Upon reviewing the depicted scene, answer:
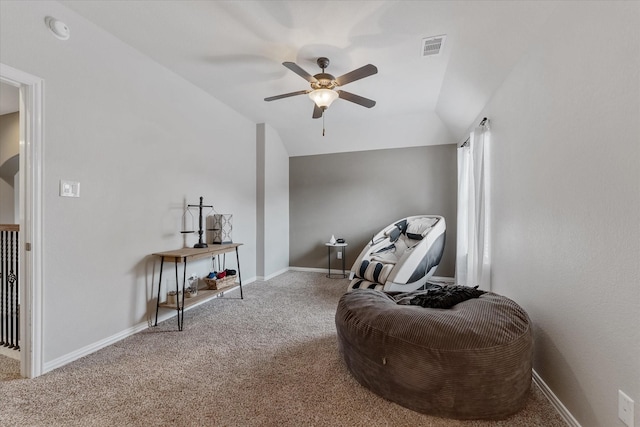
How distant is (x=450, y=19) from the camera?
2.12 metres

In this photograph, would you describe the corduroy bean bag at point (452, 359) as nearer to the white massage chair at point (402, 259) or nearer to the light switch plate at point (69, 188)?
the white massage chair at point (402, 259)

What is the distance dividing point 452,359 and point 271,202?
375 centimetres

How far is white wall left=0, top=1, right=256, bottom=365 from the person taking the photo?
1967mm

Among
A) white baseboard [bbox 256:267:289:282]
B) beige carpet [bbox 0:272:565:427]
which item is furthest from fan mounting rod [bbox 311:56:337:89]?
white baseboard [bbox 256:267:289:282]

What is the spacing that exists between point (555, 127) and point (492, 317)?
1.09 m

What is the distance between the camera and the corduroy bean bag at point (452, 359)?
142 cm

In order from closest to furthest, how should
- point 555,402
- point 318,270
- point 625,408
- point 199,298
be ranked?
point 625,408, point 555,402, point 199,298, point 318,270

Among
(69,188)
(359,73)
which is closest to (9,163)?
(69,188)

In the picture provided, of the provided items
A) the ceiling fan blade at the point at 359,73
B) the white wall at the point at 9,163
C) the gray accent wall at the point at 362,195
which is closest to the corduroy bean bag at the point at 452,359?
the ceiling fan blade at the point at 359,73

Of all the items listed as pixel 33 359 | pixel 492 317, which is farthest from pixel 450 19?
pixel 33 359

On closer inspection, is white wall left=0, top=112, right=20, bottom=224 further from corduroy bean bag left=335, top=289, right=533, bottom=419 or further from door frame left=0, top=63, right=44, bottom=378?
corduroy bean bag left=335, top=289, right=533, bottom=419

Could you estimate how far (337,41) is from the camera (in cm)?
241

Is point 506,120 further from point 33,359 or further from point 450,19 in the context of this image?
point 33,359

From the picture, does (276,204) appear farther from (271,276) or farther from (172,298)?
(172,298)
